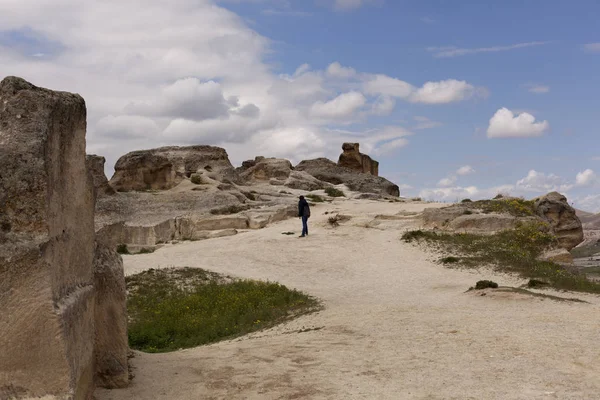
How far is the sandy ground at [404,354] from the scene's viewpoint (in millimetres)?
7070

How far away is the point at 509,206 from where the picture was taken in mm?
26297

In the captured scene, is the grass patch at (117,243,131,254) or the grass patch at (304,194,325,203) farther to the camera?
the grass patch at (304,194,325,203)

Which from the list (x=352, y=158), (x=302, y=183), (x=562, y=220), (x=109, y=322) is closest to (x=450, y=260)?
(x=562, y=220)

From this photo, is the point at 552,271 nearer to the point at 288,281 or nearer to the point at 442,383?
the point at 288,281

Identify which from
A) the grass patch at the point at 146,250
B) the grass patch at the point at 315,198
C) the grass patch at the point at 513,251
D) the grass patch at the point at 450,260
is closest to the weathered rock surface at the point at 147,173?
the grass patch at the point at 315,198

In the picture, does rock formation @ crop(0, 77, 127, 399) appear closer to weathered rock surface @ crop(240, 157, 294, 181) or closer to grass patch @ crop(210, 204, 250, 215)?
grass patch @ crop(210, 204, 250, 215)

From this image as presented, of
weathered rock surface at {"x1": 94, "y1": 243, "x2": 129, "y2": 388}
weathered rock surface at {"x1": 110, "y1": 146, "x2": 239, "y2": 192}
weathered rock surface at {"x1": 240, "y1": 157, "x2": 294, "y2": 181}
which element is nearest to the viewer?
weathered rock surface at {"x1": 94, "y1": 243, "x2": 129, "y2": 388}

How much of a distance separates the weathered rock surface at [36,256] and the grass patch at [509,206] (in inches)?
857

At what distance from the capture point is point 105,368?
23.7 ft

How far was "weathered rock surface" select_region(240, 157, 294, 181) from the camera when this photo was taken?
1934 inches

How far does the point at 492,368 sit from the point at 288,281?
35.3ft

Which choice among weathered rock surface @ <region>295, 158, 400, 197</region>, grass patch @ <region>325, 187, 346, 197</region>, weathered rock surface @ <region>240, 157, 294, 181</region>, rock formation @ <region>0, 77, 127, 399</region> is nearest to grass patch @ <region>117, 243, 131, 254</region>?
rock formation @ <region>0, 77, 127, 399</region>

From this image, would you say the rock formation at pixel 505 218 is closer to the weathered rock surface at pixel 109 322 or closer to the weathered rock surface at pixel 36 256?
the weathered rock surface at pixel 109 322

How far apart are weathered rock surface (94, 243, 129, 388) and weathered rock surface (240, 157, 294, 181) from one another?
40661 mm
